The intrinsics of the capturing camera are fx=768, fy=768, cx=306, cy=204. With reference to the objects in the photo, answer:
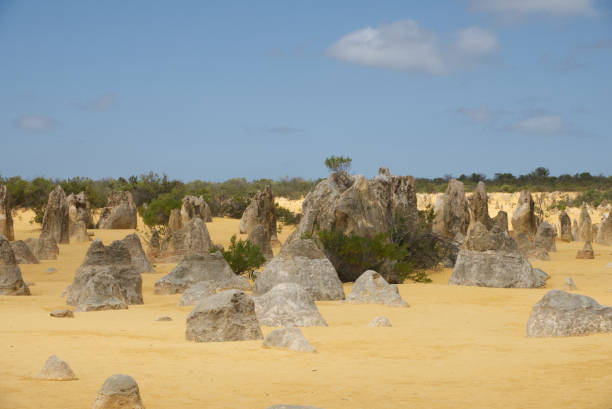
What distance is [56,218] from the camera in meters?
25.3

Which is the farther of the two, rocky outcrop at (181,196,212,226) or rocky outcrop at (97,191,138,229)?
rocky outcrop at (97,191,138,229)

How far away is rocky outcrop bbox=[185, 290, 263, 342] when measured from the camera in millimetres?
7520

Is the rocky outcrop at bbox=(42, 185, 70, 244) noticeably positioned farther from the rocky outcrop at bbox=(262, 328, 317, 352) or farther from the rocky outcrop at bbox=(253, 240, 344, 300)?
the rocky outcrop at bbox=(262, 328, 317, 352)

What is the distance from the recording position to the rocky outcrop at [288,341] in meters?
6.90

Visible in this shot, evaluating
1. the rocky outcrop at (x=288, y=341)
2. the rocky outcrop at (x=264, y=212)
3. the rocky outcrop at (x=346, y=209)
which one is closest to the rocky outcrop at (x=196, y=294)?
the rocky outcrop at (x=288, y=341)

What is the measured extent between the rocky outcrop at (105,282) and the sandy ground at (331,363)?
36 cm

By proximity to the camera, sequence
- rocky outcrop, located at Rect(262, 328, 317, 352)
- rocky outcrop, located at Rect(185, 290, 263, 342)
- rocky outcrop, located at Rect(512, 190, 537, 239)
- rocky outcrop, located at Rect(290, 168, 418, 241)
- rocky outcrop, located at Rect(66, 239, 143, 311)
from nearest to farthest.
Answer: rocky outcrop, located at Rect(262, 328, 317, 352)
rocky outcrop, located at Rect(185, 290, 263, 342)
rocky outcrop, located at Rect(66, 239, 143, 311)
rocky outcrop, located at Rect(290, 168, 418, 241)
rocky outcrop, located at Rect(512, 190, 537, 239)

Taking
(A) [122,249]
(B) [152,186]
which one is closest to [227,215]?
(B) [152,186]

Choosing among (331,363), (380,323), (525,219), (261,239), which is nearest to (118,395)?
(331,363)

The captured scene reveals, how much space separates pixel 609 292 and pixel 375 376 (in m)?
8.39

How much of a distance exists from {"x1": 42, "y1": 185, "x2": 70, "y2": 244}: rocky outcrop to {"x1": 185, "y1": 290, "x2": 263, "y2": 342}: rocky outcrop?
739 inches

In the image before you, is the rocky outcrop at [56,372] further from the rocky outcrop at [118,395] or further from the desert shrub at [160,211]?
the desert shrub at [160,211]

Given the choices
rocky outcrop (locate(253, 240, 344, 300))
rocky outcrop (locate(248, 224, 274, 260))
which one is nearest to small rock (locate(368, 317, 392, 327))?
rocky outcrop (locate(253, 240, 344, 300))

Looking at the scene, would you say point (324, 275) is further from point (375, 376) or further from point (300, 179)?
point (300, 179)
